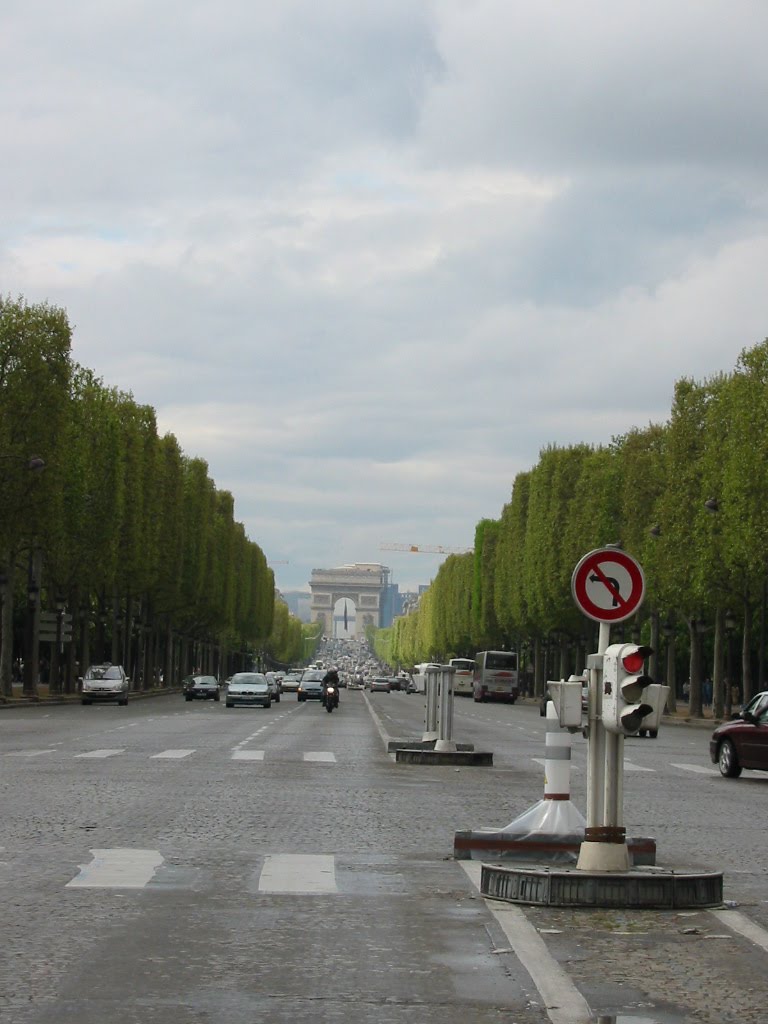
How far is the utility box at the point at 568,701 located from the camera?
12.1m

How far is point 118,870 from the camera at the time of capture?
1288 centimetres

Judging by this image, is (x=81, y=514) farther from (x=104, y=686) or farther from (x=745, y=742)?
(x=745, y=742)

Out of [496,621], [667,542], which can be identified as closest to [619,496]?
[667,542]

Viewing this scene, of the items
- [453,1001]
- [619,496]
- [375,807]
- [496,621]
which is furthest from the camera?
[496,621]

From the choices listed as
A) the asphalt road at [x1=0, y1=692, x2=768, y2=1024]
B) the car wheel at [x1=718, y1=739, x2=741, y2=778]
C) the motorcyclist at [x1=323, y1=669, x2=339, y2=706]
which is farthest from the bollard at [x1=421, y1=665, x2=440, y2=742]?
the motorcyclist at [x1=323, y1=669, x2=339, y2=706]

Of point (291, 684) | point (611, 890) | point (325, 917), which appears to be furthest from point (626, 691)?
point (291, 684)

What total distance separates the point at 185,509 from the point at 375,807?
87.4m

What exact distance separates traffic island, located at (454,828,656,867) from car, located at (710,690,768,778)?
14.9m

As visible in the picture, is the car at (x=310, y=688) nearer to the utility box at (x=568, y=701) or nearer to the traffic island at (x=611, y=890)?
the utility box at (x=568, y=701)

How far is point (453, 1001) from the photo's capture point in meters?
8.05

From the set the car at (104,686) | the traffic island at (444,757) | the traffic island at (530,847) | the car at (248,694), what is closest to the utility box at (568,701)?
the traffic island at (530,847)

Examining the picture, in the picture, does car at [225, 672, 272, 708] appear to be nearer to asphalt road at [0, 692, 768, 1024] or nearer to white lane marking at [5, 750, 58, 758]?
white lane marking at [5, 750, 58, 758]

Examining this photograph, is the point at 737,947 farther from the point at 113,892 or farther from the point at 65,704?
the point at 65,704

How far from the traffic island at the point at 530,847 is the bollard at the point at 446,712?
14.4 m
